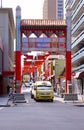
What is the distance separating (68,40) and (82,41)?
697 inches

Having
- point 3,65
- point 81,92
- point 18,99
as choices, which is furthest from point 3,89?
point 18,99

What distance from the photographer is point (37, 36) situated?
5478 cm

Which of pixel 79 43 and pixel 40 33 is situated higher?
pixel 79 43

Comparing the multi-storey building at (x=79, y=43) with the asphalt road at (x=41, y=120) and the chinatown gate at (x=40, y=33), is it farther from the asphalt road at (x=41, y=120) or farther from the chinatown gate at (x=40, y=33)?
the asphalt road at (x=41, y=120)

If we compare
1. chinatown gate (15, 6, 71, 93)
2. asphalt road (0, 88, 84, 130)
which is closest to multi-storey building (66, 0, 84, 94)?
chinatown gate (15, 6, 71, 93)

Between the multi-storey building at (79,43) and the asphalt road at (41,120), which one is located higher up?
the multi-storey building at (79,43)

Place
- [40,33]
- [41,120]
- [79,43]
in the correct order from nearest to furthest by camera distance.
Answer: [41,120] → [40,33] → [79,43]

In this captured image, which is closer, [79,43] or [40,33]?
[40,33]

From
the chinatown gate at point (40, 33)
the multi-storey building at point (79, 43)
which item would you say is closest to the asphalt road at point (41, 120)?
the chinatown gate at point (40, 33)

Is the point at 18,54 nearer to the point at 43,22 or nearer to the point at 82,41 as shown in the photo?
the point at 43,22

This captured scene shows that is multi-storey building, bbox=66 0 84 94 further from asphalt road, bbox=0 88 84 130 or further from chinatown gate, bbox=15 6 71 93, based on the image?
asphalt road, bbox=0 88 84 130

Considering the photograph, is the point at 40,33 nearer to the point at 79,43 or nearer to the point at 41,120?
the point at 79,43

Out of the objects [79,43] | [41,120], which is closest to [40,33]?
[79,43]

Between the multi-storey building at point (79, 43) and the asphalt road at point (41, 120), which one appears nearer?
the asphalt road at point (41, 120)
